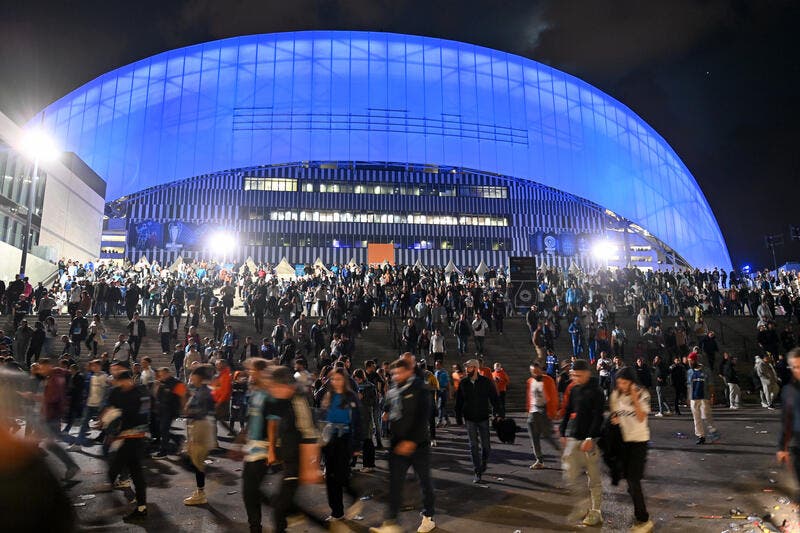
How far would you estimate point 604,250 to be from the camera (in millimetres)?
56062

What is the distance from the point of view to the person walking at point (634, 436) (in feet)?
17.5

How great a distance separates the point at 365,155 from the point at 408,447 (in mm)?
43604

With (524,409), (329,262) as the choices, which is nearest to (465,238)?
(329,262)

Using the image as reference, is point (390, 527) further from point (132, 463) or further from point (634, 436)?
point (132, 463)

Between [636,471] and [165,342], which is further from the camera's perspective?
[165,342]

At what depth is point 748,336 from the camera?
22.5 m

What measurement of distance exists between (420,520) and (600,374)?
36.2ft

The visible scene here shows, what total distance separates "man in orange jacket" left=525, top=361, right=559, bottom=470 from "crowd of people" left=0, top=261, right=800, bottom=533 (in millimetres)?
26

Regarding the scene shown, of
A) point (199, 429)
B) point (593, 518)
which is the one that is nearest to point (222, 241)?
point (199, 429)

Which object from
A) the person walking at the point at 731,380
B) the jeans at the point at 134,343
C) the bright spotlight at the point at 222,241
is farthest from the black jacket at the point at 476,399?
the bright spotlight at the point at 222,241

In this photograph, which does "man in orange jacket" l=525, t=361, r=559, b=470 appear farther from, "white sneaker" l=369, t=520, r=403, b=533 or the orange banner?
the orange banner

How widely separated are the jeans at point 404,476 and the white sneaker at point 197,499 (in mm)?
2584

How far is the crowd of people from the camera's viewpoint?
5.54m

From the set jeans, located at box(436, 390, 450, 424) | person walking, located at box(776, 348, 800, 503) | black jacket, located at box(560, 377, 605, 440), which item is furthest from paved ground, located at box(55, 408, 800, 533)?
jeans, located at box(436, 390, 450, 424)
